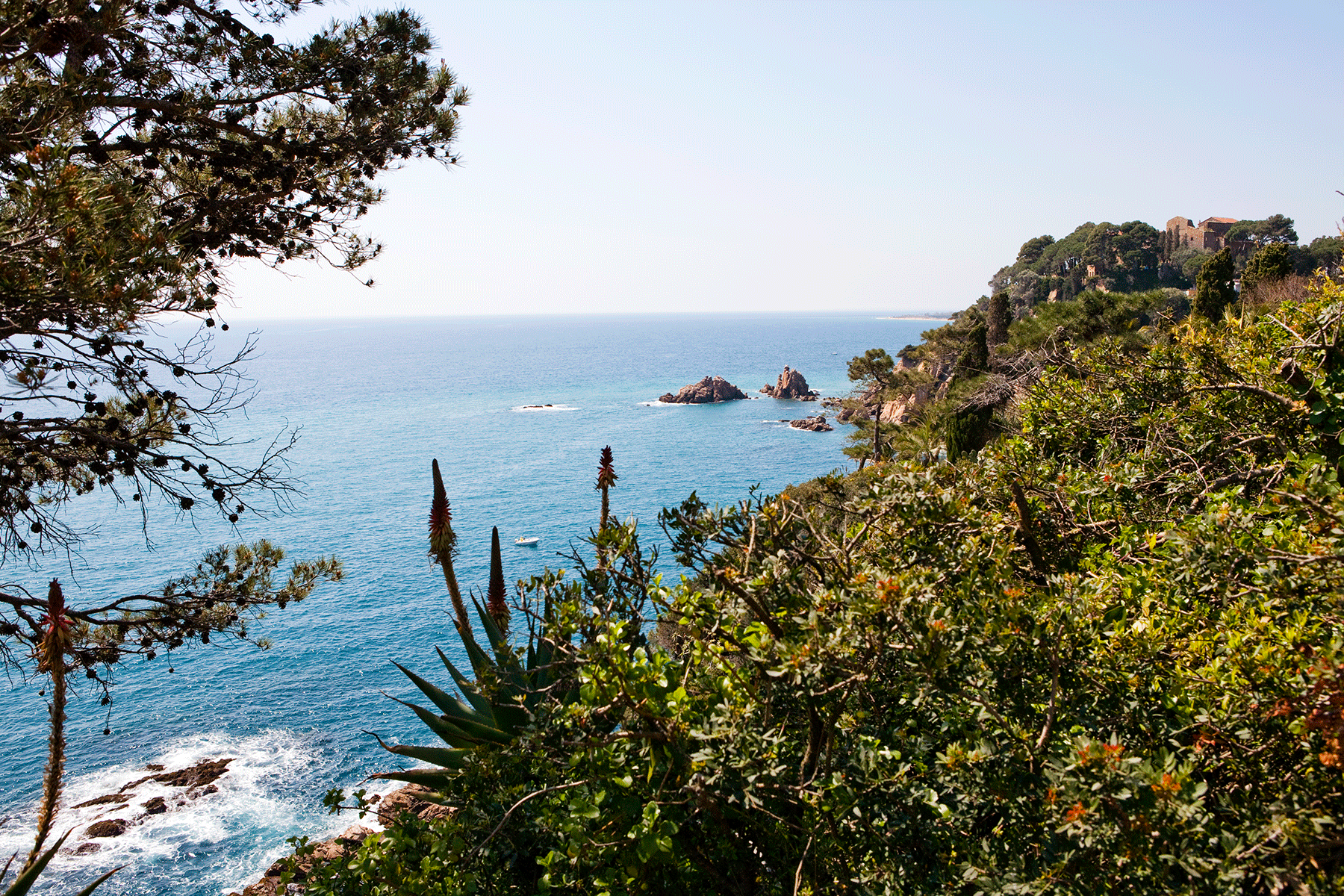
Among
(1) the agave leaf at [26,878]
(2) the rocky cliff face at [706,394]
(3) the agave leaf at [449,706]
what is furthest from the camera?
(2) the rocky cliff face at [706,394]

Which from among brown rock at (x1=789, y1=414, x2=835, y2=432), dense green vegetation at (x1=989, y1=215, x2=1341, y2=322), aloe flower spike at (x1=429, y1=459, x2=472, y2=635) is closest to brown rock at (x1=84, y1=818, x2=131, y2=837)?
aloe flower spike at (x1=429, y1=459, x2=472, y2=635)

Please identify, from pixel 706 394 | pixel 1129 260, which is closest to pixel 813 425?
pixel 706 394

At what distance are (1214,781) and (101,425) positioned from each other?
7557mm

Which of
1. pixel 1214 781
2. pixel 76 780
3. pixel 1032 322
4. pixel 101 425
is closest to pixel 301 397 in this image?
pixel 76 780

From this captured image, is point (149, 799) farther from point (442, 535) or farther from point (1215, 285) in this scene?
point (1215, 285)

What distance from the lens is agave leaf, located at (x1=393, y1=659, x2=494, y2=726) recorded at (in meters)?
6.52

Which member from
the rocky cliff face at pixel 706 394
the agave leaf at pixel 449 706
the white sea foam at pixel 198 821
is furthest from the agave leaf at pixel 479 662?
the rocky cliff face at pixel 706 394

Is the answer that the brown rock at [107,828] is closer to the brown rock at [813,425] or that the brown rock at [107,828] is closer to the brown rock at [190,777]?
the brown rock at [190,777]

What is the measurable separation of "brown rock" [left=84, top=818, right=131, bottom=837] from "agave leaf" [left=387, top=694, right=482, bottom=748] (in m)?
18.3

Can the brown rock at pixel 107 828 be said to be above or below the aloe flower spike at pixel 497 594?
below

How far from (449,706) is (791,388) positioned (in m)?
84.6

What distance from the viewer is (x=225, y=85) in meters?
5.85

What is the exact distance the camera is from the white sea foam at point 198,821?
58.1ft

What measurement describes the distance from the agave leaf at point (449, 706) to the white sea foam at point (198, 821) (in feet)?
45.9
